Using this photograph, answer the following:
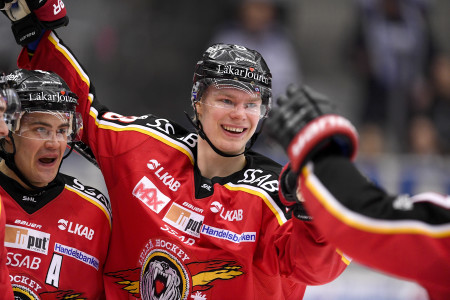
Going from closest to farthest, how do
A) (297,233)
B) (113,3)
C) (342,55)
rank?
(297,233) < (113,3) < (342,55)

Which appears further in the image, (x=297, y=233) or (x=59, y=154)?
(x=59, y=154)

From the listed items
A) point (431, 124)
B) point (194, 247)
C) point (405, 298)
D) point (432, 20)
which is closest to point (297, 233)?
point (194, 247)

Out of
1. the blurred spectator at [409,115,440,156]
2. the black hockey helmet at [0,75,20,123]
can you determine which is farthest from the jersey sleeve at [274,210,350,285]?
the blurred spectator at [409,115,440,156]

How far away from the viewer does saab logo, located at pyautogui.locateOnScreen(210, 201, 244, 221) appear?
3.36 meters

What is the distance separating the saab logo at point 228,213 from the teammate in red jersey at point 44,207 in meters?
0.56

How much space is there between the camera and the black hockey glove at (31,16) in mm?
3541

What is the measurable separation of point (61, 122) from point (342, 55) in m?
5.97

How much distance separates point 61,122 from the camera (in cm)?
334

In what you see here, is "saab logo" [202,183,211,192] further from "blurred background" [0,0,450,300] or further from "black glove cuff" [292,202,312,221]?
"blurred background" [0,0,450,300]

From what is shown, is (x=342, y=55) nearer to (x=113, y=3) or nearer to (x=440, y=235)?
(x=113, y=3)

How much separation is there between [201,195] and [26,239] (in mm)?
821

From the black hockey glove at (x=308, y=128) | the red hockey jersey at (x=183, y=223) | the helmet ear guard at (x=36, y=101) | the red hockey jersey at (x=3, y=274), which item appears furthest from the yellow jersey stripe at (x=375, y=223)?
the helmet ear guard at (x=36, y=101)

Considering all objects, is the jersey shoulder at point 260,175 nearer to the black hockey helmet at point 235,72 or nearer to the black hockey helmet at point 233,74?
the black hockey helmet at point 233,74

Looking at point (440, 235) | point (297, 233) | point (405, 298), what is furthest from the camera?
point (405, 298)
